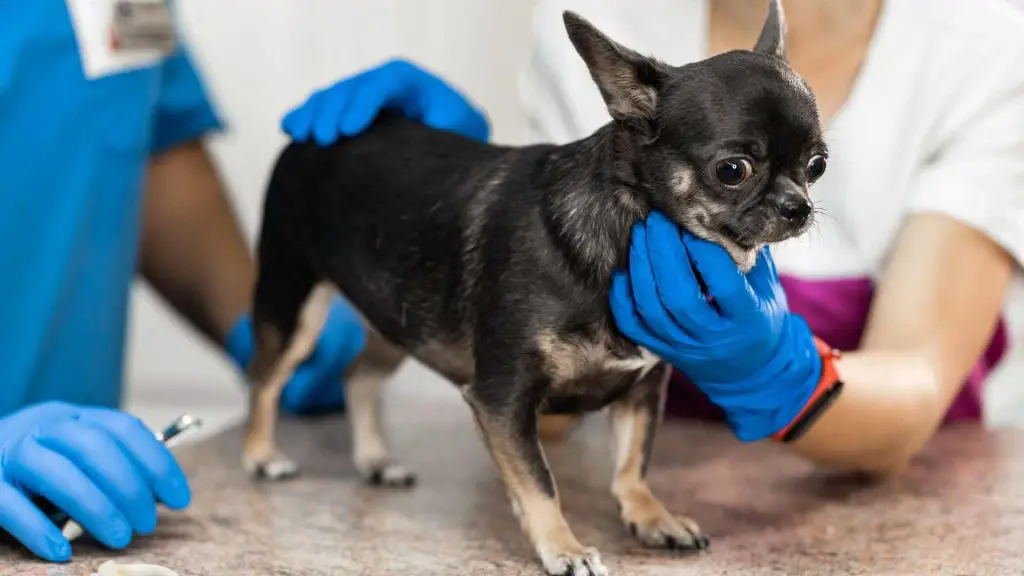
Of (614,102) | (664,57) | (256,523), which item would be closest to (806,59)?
(664,57)

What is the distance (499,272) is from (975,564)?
1.72 ft

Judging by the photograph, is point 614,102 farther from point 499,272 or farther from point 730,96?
point 499,272

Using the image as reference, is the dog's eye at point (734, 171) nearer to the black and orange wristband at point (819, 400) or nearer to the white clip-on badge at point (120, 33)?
the black and orange wristband at point (819, 400)

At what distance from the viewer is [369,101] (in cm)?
139

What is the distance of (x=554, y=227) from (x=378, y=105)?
0.43 m

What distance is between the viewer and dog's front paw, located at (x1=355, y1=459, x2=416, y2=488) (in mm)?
1427

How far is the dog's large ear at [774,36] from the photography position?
3.41ft

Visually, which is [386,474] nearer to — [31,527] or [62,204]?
[31,527]

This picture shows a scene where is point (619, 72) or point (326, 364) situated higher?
point (619, 72)

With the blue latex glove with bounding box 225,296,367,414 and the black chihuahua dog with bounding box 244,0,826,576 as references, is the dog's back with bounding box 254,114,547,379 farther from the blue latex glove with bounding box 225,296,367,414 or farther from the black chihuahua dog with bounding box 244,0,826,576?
the blue latex glove with bounding box 225,296,367,414

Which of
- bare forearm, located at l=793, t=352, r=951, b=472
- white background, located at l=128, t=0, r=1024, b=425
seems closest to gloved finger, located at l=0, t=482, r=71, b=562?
bare forearm, located at l=793, t=352, r=951, b=472

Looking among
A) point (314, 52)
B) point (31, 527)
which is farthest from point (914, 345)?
point (314, 52)

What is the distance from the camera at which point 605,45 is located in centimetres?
95

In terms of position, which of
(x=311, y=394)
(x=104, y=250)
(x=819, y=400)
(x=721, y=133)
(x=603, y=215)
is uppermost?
(x=721, y=133)
